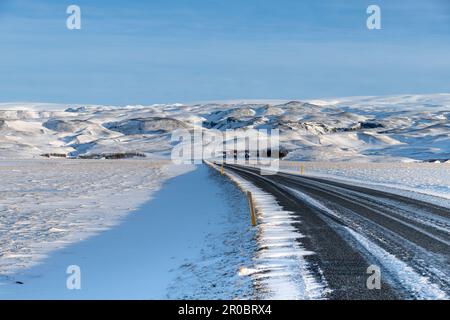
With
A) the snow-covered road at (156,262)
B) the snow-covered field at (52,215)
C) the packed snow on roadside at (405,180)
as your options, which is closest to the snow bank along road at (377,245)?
the snow-covered road at (156,262)

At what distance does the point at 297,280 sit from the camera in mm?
9609

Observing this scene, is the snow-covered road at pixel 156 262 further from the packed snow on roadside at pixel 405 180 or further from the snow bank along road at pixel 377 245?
the packed snow on roadside at pixel 405 180

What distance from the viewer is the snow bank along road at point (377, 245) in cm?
920

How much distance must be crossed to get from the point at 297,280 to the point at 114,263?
224 inches

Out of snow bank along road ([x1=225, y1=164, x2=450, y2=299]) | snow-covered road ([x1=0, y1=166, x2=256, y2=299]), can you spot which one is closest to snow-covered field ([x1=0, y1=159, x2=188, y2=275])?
snow-covered road ([x1=0, y1=166, x2=256, y2=299])

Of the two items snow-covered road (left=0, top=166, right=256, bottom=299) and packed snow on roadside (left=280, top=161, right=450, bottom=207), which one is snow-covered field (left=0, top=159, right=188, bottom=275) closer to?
snow-covered road (left=0, top=166, right=256, bottom=299)

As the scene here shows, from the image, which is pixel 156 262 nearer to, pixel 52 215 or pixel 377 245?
pixel 377 245

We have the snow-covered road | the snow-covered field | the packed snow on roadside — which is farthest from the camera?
the packed snow on roadside

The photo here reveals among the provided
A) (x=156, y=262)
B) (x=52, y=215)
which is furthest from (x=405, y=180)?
(x=156, y=262)

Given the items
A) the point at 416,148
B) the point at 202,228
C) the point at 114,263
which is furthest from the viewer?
the point at 416,148

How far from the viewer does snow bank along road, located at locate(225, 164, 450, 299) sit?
30.2 feet
